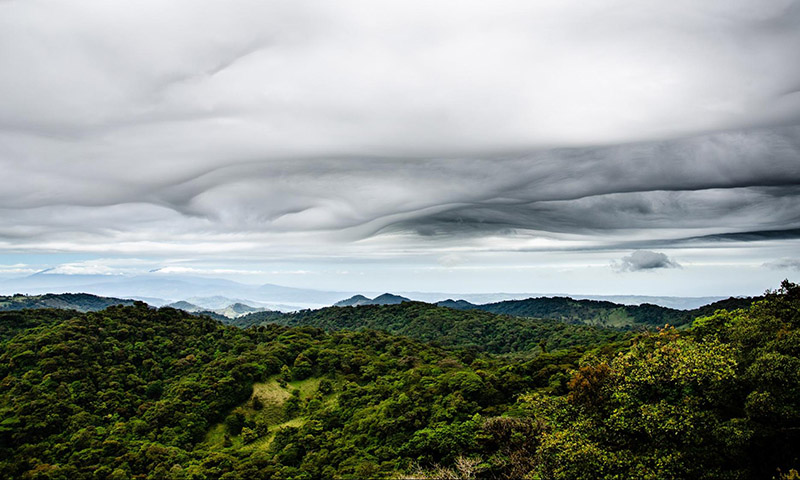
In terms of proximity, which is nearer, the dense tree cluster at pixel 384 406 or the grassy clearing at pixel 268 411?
the dense tree cluster at pixel 384 406

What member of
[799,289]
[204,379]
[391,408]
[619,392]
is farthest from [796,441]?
[204,379]

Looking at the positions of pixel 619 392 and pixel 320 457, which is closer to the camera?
pixel 619 392

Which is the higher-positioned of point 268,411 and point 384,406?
point 384,406

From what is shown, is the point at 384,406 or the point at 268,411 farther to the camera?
the point at 268,411

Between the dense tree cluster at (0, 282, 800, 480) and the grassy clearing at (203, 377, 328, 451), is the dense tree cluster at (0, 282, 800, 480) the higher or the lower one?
the higher one

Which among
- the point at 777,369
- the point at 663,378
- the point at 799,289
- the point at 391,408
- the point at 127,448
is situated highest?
the point at 799,289

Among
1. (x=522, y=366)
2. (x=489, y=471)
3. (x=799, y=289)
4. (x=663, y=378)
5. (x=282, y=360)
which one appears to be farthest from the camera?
(x=282, y=360)

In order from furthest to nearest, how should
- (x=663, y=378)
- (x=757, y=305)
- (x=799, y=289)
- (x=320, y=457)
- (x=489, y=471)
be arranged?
(x=320, y=457) < (x=757, y=305) < (x=799, y=289) < (x=489, y=471) < (x=663, y=378)

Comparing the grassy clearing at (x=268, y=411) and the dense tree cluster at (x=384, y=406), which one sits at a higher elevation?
the dense tree cluster at (x=384, y=406)

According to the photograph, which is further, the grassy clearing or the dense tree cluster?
the grassy clearing

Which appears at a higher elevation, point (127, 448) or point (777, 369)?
point (777, 369)

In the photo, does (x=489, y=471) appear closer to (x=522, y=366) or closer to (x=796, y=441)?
(x=796, y=441)
